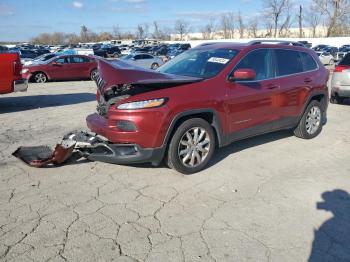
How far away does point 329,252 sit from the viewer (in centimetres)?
330

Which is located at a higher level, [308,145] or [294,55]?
[294,55]

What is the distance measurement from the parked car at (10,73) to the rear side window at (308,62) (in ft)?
22.1

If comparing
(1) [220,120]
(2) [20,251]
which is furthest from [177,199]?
(2) [20,251]

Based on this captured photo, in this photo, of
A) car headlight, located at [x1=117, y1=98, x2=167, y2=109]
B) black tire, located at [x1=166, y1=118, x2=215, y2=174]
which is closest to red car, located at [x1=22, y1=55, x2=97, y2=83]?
black tire, located at [x1=166, y1=118, x2=215, y2=174]

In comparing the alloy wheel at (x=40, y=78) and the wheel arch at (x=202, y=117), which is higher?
the wheel arch at (x=202, y=117)

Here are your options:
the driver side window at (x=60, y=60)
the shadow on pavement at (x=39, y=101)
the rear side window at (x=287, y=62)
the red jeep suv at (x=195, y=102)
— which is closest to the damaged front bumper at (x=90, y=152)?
the red jeep suv at (x=195, y=102)

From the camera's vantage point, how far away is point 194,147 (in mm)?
5012

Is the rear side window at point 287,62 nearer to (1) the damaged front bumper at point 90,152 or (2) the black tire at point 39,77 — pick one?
(1) the damaged front bumper at point 90,152

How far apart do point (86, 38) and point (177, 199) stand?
117 m

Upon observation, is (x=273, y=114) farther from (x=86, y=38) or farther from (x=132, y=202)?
(x=86, y=38)

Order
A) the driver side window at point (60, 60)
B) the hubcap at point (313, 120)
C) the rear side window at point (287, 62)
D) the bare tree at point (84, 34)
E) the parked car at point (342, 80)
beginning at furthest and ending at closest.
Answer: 1. the bare tree at point (84, 34)
2. the driver side window at point (60, 60)
3. the parked car at point (342, 80)
4. the hubcap at point (313, 120)
5. the rear side window at point (287, 62)

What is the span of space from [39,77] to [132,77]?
1478cm

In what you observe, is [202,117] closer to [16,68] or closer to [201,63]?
[201,63]

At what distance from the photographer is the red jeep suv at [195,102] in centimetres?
461
